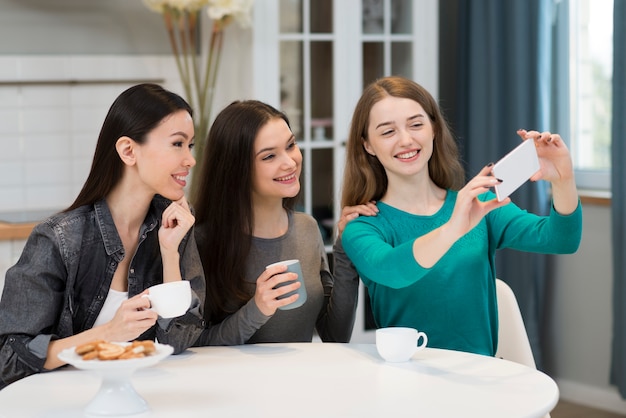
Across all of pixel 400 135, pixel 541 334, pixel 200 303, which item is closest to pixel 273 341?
pixel 200 303

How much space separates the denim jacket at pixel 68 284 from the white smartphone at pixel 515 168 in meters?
0.72

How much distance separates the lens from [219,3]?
12.4 feet

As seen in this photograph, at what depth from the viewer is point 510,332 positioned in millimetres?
2318

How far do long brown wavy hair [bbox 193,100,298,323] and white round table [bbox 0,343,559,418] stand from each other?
0.86ft

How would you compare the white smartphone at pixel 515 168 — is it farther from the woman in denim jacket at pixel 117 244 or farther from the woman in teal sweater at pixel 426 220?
the woman in denim jacket at pixel 117 244

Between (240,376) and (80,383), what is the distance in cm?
30

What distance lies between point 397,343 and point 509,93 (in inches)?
96.9

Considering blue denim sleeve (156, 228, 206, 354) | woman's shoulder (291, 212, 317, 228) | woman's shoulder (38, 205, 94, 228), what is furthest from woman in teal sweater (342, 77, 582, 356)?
woman's shoulder (38, 205, 94, 228)

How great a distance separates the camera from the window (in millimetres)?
3938

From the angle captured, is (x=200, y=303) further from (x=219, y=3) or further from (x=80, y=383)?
(x=219, y=3)

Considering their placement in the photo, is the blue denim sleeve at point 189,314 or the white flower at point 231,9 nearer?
the blue denim sleeve at point 189,314

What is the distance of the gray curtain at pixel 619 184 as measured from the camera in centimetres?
359

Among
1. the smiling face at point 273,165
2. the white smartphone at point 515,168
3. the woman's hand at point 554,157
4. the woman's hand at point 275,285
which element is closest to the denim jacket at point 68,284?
the woman's hand at point 275,285

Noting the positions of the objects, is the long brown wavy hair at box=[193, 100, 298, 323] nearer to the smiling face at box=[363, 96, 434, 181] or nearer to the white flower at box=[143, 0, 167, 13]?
the smiling face at box=[363, 96, 434, 181]
